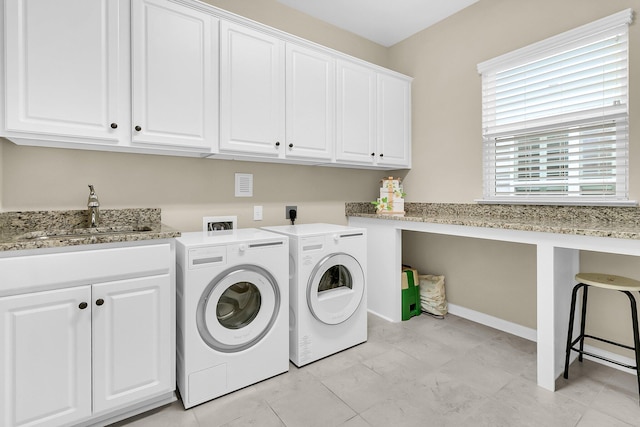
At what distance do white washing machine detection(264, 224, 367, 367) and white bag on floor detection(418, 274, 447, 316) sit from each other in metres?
0.90

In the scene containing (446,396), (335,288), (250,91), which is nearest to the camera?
(446,396)

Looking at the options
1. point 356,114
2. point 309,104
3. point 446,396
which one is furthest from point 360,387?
point 356,114

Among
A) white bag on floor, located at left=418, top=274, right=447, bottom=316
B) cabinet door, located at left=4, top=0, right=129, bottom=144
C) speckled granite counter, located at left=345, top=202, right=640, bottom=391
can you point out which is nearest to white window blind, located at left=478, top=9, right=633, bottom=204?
speckled granite counter, located at left=345, top=202, right=640, bottom=391

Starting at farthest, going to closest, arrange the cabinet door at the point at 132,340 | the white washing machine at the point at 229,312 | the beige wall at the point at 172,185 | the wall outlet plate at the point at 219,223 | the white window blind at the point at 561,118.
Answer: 1. the wall outlet plate at the point at 219,223
2. the white window blind at the point at 561,118
3. the beige wall at the point at 172,185
4. the white washing machine at the point at 229,312
5. the cabinet door at the point at 132,340

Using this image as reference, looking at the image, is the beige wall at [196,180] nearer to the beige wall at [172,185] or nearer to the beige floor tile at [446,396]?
the beige wall at [172,185]

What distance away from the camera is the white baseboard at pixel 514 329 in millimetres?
2121

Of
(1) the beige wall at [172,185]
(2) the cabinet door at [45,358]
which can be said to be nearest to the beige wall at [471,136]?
(1) the beige wall at [172,185]

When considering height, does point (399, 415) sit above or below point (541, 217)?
below

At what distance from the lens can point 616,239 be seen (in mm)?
1603

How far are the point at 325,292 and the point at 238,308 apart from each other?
639 mm

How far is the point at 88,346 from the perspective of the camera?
4.86 feet

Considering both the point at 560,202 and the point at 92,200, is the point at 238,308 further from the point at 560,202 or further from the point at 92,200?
the point at 560,202

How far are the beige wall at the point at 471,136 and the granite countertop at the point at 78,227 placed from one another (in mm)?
2448

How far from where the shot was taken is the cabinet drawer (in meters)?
1.33
